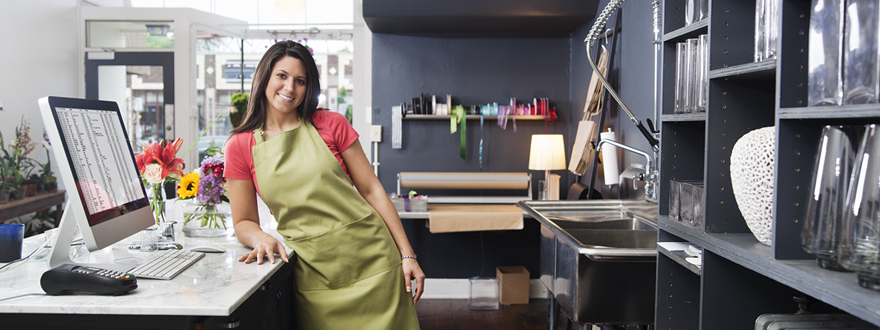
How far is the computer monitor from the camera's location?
4.19 feet

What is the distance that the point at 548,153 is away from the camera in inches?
140

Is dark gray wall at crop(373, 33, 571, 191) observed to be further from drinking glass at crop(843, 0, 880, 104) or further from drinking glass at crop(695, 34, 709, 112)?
drinking glass at crop(843, 0, 880, 104)

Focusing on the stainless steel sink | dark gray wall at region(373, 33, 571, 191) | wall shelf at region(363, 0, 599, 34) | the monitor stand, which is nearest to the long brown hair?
the monitor stand

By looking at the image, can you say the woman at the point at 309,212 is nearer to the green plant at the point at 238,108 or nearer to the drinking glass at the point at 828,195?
the drinking glass at the point at 828,195

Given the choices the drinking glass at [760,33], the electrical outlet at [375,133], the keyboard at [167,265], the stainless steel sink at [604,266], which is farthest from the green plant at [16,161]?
the drinking glass at [760,33]

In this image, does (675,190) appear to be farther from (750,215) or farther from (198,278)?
(198,278)

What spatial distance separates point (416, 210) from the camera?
11.8ft

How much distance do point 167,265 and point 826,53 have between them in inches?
56.2

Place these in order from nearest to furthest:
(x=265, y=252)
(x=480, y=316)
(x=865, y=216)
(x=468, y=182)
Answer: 1. (x=865, y=216)
2. (x=265, y=252)
3. (x=480, y=316)
4. (x=468, y=182)

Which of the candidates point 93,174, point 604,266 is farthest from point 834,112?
point 93,174

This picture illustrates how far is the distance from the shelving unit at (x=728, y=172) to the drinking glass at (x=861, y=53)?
1.2 inches

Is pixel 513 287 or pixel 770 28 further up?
pixel 770 28

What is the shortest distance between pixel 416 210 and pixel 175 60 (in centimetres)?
286

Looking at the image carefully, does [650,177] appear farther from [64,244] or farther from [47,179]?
[47,179]
